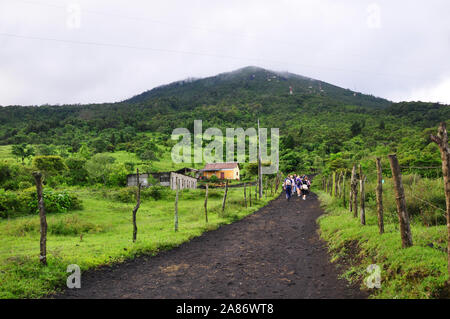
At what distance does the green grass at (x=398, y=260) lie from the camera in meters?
4.55

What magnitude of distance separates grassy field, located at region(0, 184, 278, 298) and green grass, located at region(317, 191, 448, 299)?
5.91 m

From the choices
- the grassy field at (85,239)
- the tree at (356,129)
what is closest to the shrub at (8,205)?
the grassy field at (85,239)

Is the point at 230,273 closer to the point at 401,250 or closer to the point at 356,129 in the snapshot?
the point at 401,250

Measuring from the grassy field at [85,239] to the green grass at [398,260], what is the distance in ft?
19.4

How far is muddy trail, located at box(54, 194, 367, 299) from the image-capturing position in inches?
229

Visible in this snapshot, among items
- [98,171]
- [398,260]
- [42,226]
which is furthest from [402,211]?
[98,171]

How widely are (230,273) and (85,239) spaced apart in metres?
8.40

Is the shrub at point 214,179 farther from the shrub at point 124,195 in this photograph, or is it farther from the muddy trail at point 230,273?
the muddy trail at point 230,273

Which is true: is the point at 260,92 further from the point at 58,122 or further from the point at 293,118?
the point at 58,122

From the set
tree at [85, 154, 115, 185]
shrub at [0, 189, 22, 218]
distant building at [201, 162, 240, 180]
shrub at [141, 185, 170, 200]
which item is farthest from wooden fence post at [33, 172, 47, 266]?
distant building at [201, 162, 240, 180]

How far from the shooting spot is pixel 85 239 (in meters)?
12.9

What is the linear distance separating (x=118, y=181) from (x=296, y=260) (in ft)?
144

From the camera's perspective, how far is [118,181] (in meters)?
47.7
